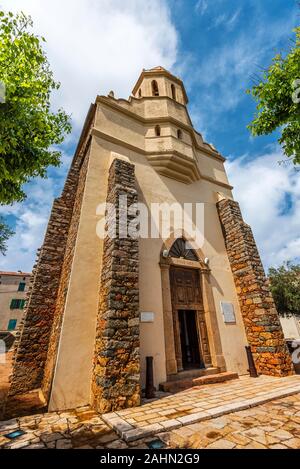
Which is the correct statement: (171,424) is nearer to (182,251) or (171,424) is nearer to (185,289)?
(185,289)

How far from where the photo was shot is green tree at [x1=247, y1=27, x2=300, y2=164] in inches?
179

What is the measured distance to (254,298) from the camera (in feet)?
24.0

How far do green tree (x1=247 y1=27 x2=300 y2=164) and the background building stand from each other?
26596 millimetres

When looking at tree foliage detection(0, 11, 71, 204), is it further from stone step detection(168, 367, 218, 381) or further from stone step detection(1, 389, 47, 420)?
stone step detection(168, 367, 218, 381)

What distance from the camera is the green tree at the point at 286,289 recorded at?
52.2ft

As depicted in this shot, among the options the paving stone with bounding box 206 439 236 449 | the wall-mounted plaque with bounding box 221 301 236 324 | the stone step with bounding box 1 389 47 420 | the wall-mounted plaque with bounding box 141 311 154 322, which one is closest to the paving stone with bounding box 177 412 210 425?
the paving stone with bounding box 206 439 236 449

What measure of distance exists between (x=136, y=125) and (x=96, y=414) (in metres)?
9.28

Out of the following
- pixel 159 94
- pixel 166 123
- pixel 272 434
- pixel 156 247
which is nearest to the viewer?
pixel 272 434

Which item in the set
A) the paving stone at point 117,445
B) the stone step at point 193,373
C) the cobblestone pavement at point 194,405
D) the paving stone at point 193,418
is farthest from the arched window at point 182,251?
the paving stone at point 117,445
